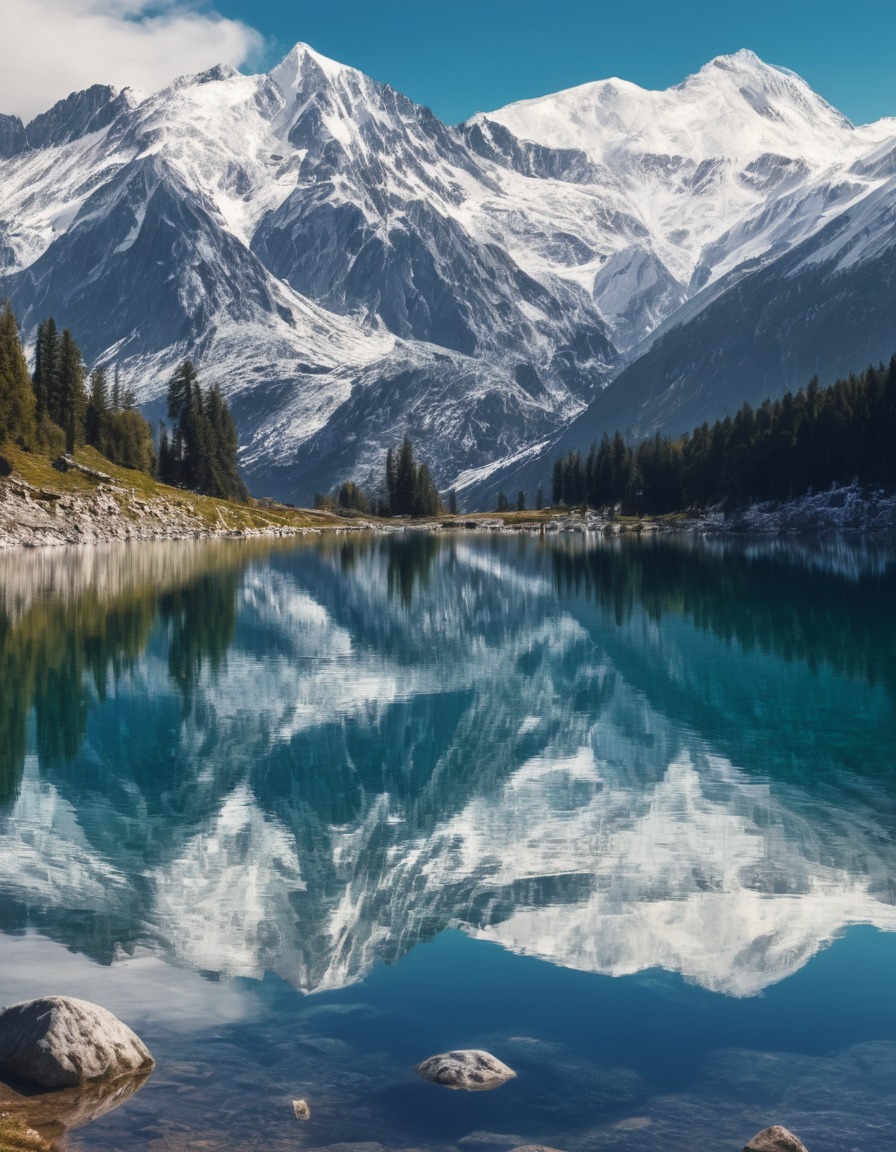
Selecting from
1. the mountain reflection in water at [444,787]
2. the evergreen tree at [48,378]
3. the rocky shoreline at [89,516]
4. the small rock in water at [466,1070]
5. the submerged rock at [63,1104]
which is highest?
the evergreen tree at [48,378]

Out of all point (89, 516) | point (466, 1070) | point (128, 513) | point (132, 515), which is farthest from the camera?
point (132, 515)

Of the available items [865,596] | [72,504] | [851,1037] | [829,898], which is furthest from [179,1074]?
[72,504]

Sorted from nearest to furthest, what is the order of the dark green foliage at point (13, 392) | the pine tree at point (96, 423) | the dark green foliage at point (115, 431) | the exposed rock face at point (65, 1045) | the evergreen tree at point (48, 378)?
the exposed rock face at point (65, 1045) < the dark green foliage at point (13, 392) < the evergreen tree at point (48, 378) < the pine tree at point (96, 423) < the dark green foliage at point (115, 431)

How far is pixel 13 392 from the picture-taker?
14338 cm

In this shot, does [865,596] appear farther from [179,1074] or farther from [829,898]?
[179,1074]

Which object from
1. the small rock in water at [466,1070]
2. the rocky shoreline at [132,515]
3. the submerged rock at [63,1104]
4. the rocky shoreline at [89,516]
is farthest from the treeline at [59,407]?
the small rock in water at [466,1070]

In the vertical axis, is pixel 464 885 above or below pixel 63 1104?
above

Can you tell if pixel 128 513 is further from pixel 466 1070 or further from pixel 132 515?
pixel 466 1070

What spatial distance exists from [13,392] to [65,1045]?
140 m

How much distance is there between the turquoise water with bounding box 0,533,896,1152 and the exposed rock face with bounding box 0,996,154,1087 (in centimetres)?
67

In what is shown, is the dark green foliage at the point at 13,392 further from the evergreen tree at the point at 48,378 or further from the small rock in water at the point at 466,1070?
the small rock in water at the point at 466,1070

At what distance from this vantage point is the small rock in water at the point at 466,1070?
1523cm

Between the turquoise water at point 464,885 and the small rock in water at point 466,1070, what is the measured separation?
0.65 feet

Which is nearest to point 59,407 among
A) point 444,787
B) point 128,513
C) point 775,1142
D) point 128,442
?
point 128,513
